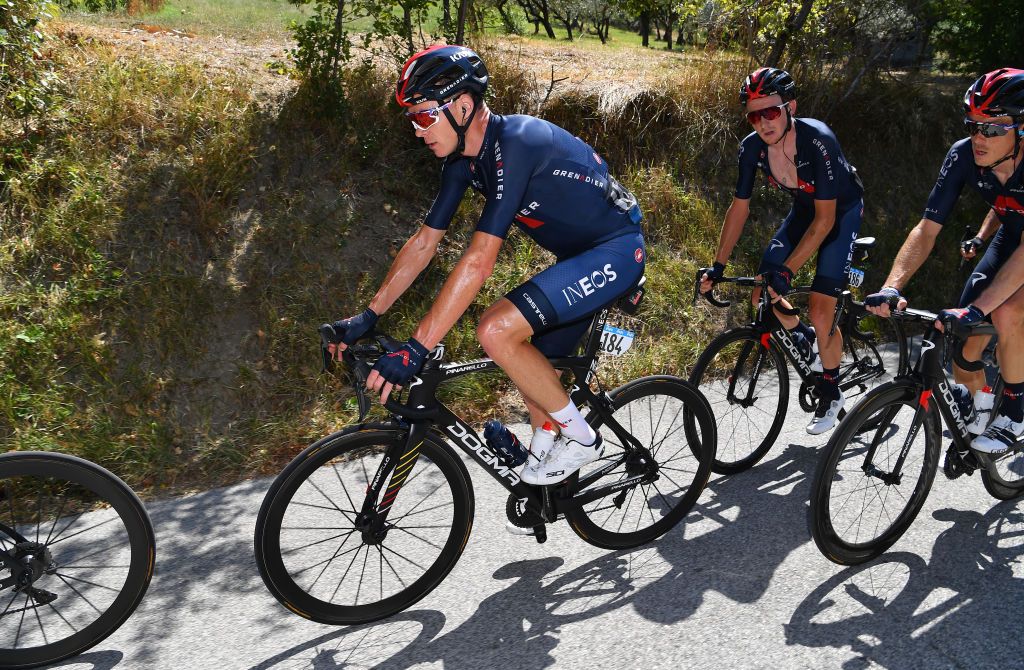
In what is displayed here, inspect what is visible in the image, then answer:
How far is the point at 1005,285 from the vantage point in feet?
12.2

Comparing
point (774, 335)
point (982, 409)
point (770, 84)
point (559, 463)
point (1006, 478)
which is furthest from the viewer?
point (774, 335)

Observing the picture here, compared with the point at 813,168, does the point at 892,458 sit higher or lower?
lower

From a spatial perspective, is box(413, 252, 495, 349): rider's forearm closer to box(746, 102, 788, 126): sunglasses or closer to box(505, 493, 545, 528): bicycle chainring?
box(505, 493, 545, 528): bicycle chainring

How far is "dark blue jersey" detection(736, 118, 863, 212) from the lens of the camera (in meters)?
4.65

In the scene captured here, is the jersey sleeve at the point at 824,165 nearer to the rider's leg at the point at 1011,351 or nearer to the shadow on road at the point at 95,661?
the rider's leg at the point at 1011,351

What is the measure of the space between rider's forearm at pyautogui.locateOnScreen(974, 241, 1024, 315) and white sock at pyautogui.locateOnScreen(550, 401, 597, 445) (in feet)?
6.18

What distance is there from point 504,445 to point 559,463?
0.26m

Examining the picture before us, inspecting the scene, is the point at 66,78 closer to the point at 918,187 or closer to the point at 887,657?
the point at 887,657

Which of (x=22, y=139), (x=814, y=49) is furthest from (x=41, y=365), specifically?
(x=814, y=49)

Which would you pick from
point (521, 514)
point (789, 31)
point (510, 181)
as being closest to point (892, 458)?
point (521, 514)

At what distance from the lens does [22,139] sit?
19.9ft

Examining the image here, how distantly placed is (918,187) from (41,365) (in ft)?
28.4

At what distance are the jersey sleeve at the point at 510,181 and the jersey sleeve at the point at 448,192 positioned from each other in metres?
0.28

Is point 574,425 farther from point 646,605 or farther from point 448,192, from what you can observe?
point 448,192
